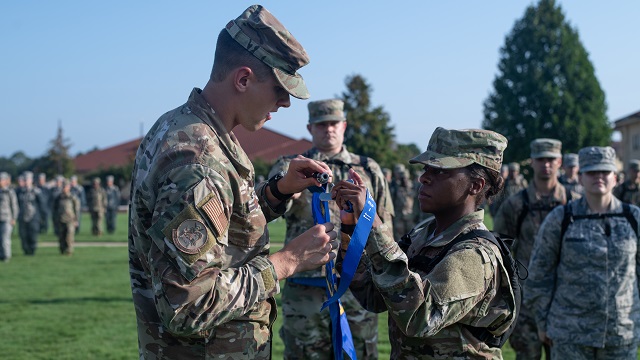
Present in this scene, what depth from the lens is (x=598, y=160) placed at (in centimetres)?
593

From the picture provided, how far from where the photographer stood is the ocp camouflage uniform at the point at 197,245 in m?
2.60

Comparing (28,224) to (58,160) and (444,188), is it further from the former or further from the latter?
(58,160)

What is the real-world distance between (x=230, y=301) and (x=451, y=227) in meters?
1.23

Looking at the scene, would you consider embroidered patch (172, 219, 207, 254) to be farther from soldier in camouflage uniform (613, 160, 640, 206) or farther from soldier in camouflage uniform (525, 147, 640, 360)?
soldier in camouflage uniform (613, 160, 640, 206)

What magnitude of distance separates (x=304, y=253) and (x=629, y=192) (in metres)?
11.9

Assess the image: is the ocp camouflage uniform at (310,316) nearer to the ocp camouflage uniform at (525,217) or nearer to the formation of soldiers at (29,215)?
the ocp camouflage uniform at (525,217)

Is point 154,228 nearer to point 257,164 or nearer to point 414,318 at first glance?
point 414,318

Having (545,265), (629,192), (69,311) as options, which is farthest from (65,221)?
(545,265)

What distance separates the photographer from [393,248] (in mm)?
3082

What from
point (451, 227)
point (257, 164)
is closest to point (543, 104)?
point (257, 164)

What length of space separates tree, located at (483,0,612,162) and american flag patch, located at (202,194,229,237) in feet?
168

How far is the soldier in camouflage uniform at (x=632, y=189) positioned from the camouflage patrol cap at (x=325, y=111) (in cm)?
860

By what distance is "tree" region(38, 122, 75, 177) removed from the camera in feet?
241

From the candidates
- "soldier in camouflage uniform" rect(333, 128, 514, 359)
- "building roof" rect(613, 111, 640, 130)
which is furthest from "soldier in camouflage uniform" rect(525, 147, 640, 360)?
"building roof" rect(613, 111, 640, 130)
